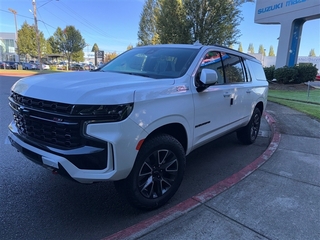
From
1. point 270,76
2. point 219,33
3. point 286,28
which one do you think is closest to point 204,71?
point 219,33

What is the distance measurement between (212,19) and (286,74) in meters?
6.53

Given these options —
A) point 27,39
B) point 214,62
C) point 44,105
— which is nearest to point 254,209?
point 214,62

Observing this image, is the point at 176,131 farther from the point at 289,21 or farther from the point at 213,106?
the point at 289,21

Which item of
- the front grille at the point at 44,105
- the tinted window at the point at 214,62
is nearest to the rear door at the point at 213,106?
the tinted window at the point at 214,62

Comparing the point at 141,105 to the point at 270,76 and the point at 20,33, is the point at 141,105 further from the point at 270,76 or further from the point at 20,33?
the point at 20,33

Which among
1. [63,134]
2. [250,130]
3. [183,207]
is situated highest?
[63,134]

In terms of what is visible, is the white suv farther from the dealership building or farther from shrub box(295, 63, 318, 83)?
the dealership building

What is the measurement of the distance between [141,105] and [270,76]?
66.2 feet

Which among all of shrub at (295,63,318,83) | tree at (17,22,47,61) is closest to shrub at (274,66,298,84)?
shrub at (295,63,318,83)

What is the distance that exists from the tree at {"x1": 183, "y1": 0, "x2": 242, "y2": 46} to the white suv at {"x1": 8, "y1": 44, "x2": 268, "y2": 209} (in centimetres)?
1504

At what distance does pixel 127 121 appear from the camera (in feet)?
7.61

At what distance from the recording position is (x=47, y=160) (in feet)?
7.70

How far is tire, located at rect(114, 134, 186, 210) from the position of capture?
101 inches

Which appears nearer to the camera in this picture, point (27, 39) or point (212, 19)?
point (212, 19)
